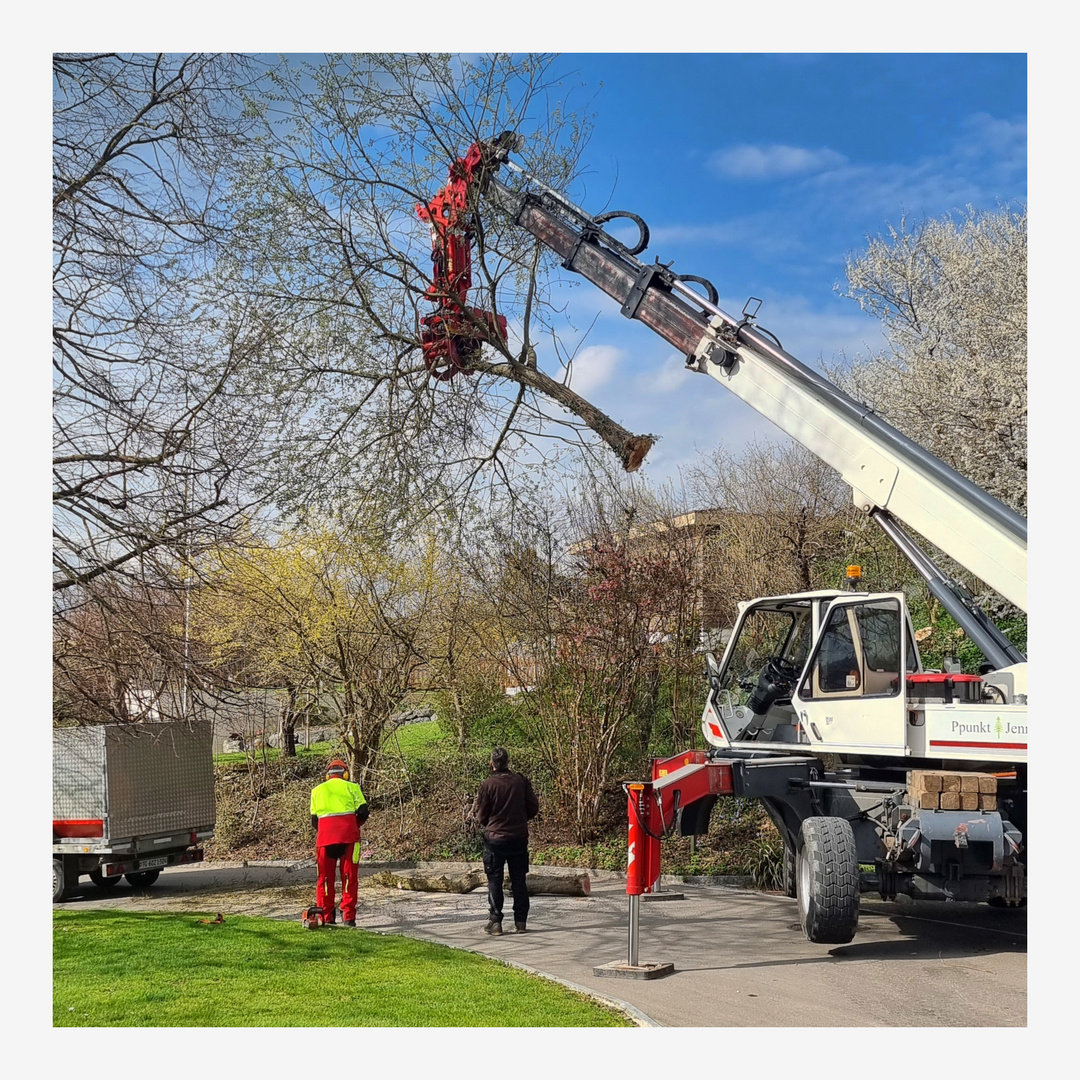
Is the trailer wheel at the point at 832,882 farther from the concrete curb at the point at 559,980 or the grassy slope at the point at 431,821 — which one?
the grassy slope at the point at 431,821

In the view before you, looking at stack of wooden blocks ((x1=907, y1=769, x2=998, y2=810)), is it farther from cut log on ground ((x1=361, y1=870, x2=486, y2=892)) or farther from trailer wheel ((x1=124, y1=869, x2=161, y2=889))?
trailer wheel ((x1=124, y1=869, x2=161, y2=889))

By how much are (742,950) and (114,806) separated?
8135mm

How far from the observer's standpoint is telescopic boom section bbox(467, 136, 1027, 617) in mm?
7355

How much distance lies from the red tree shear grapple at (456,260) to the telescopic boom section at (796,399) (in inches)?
6.6

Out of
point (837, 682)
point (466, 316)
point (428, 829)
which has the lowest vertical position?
point (428, 829)

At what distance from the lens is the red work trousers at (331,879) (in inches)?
406

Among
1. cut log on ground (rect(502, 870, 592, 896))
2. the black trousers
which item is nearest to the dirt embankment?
cut log on ground (rect(502, 870, 592, 896))

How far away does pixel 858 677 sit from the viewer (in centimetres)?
920

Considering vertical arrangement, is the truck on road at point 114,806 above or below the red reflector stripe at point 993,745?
below

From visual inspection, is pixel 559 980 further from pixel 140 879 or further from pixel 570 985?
pixel 140 879

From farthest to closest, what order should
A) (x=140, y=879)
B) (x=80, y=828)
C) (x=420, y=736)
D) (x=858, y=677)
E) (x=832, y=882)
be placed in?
(x=420, y=736) → (x=140, y=879) → (x=80, y=828) → (x=858, y=677) → (x=832, y=882)

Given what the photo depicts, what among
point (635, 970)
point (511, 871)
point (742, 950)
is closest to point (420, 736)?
point (511, 871)

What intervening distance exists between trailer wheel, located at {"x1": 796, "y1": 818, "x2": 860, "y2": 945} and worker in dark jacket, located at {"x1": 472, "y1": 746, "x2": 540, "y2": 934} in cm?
242

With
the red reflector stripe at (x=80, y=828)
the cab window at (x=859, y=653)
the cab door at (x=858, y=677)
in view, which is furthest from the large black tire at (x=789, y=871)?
the red reflector stripe at (x=80, y=828)
